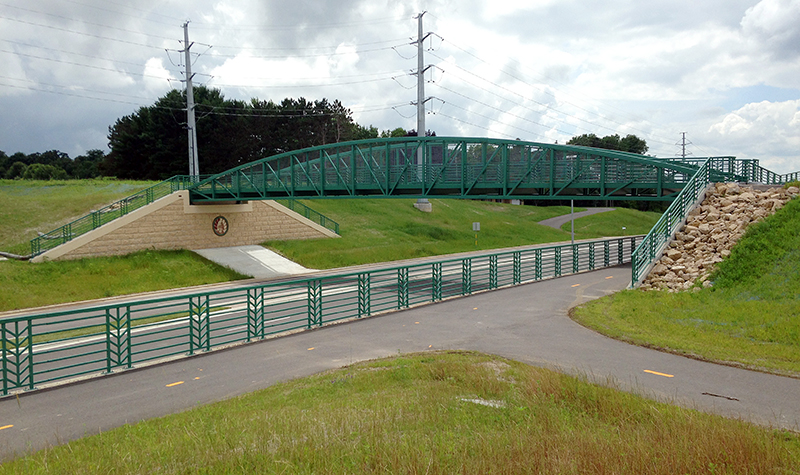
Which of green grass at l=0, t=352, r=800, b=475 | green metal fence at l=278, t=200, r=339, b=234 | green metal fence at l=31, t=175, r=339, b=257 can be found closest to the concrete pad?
green metal fence at l=31, t=175, r=339, b=257

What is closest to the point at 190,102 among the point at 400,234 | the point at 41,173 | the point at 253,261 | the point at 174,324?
the point at 253,261

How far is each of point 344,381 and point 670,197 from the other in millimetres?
19779

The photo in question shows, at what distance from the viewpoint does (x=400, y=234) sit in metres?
45.3

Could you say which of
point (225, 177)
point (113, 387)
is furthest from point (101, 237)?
point (113, 387)

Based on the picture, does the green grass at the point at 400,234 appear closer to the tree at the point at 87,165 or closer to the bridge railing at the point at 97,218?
the bridge railing at the point at 97,218

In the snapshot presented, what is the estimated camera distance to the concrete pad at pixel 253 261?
32.1m

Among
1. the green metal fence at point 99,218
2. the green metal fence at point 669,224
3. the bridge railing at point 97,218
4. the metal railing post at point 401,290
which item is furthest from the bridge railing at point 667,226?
the bridge railing at point 97,218

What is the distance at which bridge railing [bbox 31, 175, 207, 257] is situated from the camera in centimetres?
2866

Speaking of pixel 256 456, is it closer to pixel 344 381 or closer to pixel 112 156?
pixel 344 381

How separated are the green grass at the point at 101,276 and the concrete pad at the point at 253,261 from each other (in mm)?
825

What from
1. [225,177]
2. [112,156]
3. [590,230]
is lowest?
[590,230]

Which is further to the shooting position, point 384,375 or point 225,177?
point 225,177

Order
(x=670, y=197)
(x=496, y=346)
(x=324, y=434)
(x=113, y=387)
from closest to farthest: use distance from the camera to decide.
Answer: (x=324, y=434) → (x=113, y=387) → (x=496, y=346) → (x=670, y=197)

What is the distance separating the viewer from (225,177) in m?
35.0
